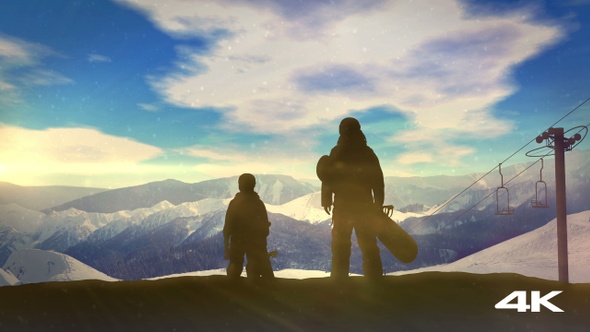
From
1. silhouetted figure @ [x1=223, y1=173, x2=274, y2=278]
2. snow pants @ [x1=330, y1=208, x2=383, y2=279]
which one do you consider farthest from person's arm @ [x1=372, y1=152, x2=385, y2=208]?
silhouetted figure @ [x1=223, y1=173, x2=274, y2=278]

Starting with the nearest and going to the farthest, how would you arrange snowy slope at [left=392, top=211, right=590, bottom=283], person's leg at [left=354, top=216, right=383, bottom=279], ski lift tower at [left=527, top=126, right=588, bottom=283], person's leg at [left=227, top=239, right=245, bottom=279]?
1. person's leg at [left=354, top=216, right=383, bottom=279]
2. person's leg at [left=227, top=239, right=245, bottom=279]
3. ski lift tower at [left=527, top=126, right=588, bottom=283]
4. snowy slope at [left=392, top=211, right=590, bottom=283]

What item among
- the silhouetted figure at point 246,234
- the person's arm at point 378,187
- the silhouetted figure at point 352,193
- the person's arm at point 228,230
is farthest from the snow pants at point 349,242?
the person's arm at point 228,230

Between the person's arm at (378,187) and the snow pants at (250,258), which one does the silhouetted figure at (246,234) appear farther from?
the person's arm at (378,187)

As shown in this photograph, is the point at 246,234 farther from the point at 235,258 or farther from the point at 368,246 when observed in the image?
the point at 368,246

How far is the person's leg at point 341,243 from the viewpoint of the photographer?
11.6m

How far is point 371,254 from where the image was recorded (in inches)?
453

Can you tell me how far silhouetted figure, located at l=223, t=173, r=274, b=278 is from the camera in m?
12.1

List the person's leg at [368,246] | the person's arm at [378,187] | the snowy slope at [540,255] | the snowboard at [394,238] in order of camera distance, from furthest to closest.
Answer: the snowy slope at [540,255], the person's arm at [378,187], the person's leg at [368,246], the snowboard at [394,238]

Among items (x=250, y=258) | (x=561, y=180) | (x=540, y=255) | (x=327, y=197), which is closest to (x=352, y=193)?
(x=327, y=197)

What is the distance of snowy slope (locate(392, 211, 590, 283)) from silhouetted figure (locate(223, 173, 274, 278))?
65.5 metres

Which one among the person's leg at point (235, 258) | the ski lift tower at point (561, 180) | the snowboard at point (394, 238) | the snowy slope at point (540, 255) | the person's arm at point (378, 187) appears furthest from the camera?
the snowy slope at point (540, 255)

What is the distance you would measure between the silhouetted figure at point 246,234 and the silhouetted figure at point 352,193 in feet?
4.70

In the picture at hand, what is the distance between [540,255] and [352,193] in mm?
85265

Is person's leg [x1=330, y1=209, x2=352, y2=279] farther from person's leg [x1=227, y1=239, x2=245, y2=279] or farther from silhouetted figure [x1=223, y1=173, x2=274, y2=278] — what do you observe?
person's leg [x1=227, y1=239, x2=245, y2=279]
